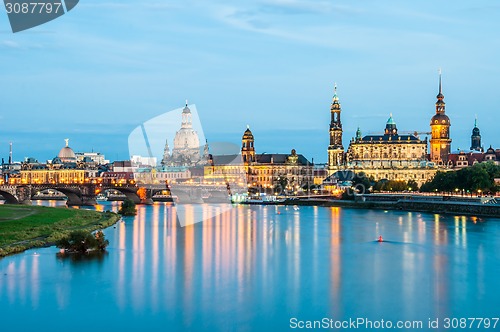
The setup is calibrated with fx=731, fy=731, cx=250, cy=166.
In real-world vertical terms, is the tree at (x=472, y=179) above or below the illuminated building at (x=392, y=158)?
below

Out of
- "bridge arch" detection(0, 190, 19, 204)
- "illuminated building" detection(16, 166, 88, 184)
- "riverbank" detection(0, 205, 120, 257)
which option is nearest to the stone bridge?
"bridge arch" detection(0, 190, 19, 204)

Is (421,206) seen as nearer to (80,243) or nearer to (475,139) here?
(80,243)

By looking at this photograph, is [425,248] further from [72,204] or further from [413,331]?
[72,204]

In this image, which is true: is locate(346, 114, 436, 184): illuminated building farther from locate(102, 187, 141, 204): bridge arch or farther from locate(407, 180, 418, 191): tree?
locate(102, 187, 141, 204): bridge arch

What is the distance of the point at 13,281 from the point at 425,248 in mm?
25726

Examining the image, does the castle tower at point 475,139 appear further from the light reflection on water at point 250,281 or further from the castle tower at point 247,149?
the light reflection on water at point 250,281

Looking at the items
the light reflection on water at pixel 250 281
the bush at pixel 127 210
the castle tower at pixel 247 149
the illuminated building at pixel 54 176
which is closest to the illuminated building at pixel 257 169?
the castle tower at pixel 247 149

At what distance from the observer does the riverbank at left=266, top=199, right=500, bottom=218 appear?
239 ft

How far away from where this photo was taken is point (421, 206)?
8844cm

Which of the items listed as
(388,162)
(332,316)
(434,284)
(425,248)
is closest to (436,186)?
(388,162)

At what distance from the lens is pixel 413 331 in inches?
958

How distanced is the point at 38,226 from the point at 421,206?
5263 centimetres

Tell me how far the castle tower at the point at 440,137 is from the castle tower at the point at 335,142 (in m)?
18.4

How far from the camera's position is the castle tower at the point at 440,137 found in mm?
142500
